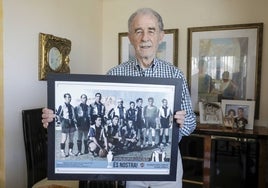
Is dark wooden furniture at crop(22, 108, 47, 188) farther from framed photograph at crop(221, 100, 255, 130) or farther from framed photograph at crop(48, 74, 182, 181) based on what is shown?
framed photograph at crop(221, 100, 255, 130)

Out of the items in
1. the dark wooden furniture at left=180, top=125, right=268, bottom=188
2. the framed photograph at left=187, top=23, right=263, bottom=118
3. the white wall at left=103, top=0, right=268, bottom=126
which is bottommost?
the dark wooden furniture at left=180, top=125, right=268, bottom=188

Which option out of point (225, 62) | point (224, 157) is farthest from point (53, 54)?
point (224, 157)

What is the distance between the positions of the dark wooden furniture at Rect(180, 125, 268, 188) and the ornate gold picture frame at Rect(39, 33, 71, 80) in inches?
54.1

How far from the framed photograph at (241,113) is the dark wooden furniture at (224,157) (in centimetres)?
9

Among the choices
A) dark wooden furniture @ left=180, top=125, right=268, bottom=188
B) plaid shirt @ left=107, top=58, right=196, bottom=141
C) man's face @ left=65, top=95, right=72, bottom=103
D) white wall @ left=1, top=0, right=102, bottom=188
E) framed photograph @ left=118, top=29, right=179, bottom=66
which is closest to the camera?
man's face @ left=65, top=95, right=72, bottom=103

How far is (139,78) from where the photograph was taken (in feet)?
3.62

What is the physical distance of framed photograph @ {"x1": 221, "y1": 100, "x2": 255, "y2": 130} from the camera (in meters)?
2.36

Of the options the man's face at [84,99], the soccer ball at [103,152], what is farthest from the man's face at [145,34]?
the soccer ball at [103,152]

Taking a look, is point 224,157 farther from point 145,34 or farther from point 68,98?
point 68,98

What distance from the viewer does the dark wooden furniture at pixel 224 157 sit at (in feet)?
7.17

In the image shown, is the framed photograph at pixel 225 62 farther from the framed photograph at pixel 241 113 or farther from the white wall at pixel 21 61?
Result: the white wall at pixel 21 61

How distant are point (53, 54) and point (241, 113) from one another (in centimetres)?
181

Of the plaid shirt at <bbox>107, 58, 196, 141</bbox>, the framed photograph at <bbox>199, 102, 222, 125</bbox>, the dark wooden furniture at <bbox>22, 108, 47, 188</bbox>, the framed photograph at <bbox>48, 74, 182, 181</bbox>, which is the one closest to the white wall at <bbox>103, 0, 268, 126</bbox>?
the framed photograph at <bbox>199, 102, 222, 125</bbox>

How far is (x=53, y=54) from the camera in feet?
7.89
